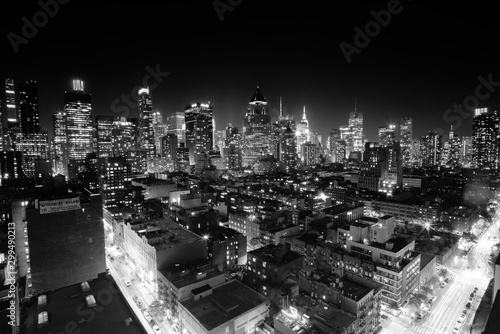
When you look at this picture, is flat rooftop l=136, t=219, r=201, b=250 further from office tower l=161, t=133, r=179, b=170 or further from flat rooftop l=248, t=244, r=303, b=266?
office tower l=161, t=133, r=179, b=170

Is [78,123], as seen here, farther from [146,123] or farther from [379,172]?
[379,172]

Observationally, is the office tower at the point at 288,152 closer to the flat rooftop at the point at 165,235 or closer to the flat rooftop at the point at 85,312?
the flat rooftop at the point at 165,235

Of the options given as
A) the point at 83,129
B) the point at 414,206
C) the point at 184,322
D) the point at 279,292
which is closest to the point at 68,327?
the point at 184,322

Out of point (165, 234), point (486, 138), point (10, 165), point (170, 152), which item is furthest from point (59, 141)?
point (486, 138)

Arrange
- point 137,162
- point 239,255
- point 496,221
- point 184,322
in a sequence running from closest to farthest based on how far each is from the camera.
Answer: point 184,322
point 239,255
point 496,221
point 137,162

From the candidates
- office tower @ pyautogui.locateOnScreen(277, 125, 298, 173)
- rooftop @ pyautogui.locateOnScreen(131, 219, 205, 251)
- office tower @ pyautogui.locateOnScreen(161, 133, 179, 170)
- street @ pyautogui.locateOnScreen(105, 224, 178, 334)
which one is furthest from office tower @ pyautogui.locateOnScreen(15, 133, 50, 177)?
office tower @ pyautogui.locateOnScreen(277, 125, 298, 173)

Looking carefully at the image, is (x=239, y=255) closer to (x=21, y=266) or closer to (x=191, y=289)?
(x=191, y=289)
